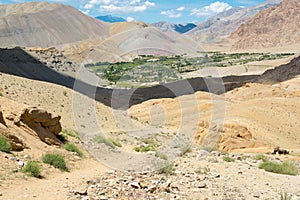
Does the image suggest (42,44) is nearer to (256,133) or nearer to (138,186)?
(256,133)

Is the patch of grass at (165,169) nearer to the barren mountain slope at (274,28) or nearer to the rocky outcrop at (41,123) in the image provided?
the rocky outcrop at (41,123)

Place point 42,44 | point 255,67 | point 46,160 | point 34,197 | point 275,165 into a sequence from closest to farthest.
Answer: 1. point 34,197
2. point 46,160
3. point 275,165
4. point 255,67
5. point 42,44

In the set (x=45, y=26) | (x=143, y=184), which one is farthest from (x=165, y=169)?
(x=45, y=26)

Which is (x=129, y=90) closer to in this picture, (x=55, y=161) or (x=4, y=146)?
(x=55, y=161)

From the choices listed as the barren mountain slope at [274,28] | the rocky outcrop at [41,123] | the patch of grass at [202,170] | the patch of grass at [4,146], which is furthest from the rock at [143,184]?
the barren mountain slope at [274,28]

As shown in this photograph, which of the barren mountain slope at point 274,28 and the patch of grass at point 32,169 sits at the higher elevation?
the barren mountain slope at point 274,28

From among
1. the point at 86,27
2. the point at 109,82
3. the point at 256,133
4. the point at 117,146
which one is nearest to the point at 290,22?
the point at 86,27
